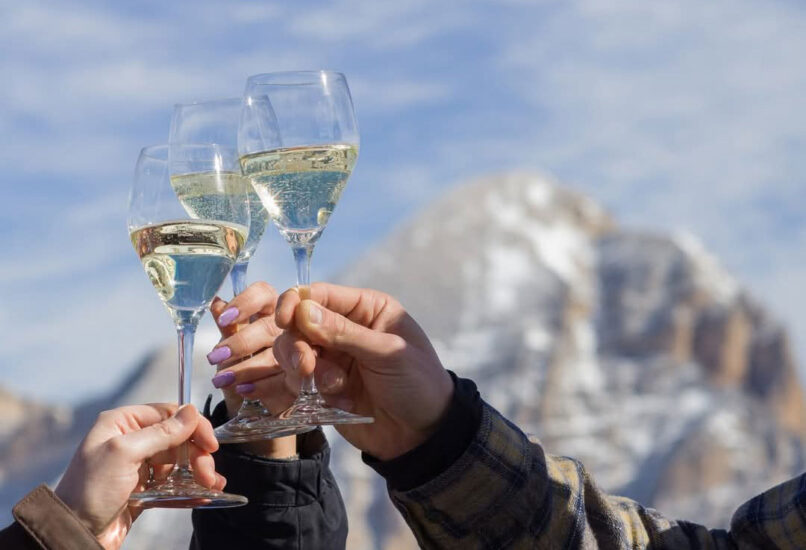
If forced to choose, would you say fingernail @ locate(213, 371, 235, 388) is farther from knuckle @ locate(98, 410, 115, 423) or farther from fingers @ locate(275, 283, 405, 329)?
knuckle @ locate(98, 410, 115, 423)

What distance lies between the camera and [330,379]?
2.42 metres

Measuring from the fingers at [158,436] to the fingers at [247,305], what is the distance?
1.32 feet

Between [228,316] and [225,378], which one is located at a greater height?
[228,316]

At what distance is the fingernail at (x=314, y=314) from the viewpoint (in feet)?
7.17

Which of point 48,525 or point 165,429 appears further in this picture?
point 165,429

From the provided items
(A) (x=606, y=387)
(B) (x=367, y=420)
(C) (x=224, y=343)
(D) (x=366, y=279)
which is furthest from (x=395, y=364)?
(A) (x=606, y=387)

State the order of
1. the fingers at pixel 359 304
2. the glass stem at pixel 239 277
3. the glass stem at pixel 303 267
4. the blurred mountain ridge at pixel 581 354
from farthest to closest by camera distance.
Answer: the blurred mountain ridge at pixel 581 354, the glass stem at pixel 239 277, the fingers at pixel 359 304, the glass stem at pixel 303 267

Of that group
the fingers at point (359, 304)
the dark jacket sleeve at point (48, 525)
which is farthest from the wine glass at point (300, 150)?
the dark jacket sleeve at point (48, 525)

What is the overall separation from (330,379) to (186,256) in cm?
43

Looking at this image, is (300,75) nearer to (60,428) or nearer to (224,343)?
(224,343)

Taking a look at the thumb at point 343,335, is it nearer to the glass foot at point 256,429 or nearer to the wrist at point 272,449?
the glass foot at point 256,429

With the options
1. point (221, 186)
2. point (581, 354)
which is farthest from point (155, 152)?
point (581, 354)

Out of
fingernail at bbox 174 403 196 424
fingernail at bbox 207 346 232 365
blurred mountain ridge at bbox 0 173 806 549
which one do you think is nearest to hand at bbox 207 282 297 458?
fingernail at bbox 207 346 232 365

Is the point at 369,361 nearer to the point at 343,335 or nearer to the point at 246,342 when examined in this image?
the point at 343,335
